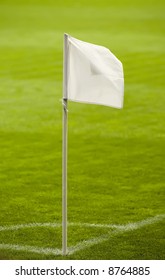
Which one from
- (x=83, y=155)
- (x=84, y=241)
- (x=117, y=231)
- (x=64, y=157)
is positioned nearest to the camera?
(x=64, y=157)

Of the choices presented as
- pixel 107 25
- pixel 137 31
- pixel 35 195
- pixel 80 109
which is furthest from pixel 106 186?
pixel 107 25

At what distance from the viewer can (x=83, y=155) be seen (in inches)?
503

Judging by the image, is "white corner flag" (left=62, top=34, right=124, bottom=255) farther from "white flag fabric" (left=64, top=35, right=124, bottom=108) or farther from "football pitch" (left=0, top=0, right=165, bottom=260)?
"football pitch" (left=0, top=0, right=165, bottom=260)

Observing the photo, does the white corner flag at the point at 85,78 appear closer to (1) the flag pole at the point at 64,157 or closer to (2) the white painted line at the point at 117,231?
(1) the flag pole at the point at 64,157

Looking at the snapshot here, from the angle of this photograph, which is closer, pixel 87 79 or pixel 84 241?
pixel 87 79

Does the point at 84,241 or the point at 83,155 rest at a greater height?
the point at 83,155

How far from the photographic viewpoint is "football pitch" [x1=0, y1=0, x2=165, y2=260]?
343 inches

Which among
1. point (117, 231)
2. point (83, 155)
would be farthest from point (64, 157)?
point (83, 155)

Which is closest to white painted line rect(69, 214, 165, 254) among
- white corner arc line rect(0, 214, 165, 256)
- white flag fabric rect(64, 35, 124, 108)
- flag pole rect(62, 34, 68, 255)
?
white corner arc line rect(0, 214, 165, 256)

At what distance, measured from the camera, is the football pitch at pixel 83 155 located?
8719 mm

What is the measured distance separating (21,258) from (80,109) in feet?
27.5

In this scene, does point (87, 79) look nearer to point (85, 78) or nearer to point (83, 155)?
point (85, 78)

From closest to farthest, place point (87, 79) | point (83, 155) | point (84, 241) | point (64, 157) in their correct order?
1. point (87, 79)
2. point (64, 157)
3. point (84, 241)
4. point (83, 155)

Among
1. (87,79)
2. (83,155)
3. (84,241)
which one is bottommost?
(84,241)
